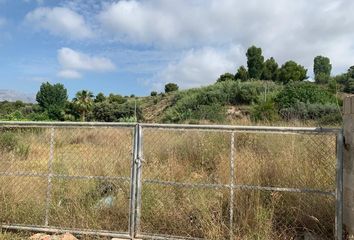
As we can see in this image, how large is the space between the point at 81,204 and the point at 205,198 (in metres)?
1.88

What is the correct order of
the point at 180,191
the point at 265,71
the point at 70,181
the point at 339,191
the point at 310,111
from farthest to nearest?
1. the point at 265,71
2. the point at 310,111
3. the point at 70,181
4. the point at 180,191
5. the point at 339,191

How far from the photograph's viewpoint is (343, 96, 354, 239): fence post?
4.64 meters

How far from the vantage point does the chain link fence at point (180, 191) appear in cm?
512

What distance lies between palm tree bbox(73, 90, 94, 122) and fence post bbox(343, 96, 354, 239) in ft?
156

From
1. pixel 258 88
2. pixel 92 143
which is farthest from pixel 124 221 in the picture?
pixel 258 88

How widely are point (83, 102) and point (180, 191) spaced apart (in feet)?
160

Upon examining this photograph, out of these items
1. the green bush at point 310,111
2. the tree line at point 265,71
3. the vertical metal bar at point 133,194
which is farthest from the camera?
the tree line at point 265,71

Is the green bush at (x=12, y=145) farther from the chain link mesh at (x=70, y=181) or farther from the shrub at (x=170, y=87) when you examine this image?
the shrub at (x=170, y=87)

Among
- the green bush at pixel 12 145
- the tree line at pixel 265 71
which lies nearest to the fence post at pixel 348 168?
the green bush at pixel 12 145

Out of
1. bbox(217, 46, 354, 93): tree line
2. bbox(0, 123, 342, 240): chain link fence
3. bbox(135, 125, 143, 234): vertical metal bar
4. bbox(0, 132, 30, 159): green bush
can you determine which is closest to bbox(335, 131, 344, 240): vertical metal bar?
bbox(0, 123, 342, 240): chain link fence

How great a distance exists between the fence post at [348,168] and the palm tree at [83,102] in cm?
4758

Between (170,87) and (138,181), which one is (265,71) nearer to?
(170,87)

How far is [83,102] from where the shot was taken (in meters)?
53.0

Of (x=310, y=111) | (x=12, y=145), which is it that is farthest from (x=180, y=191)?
(x=310, y=111)
